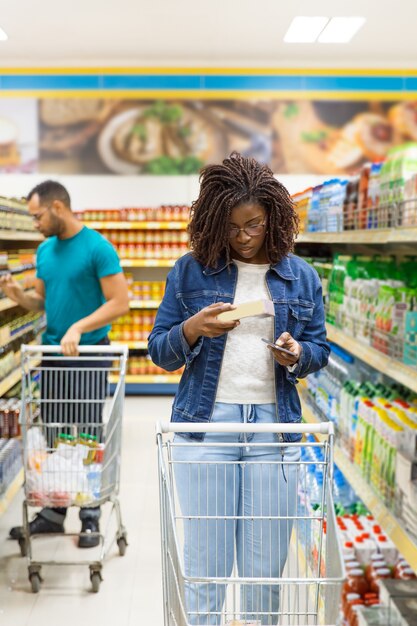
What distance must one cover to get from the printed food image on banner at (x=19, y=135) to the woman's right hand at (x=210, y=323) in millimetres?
8063

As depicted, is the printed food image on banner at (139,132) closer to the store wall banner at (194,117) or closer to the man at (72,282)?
the store wall banner at (194,117)

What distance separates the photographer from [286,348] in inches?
85.4

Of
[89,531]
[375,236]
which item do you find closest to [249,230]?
[375,236]

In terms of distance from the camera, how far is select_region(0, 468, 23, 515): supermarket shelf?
422 cm

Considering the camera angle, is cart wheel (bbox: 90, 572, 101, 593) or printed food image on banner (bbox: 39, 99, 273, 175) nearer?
cart wheel (bbox: 90, 572, 101, 593)

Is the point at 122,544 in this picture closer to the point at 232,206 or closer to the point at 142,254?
the point at 232,206

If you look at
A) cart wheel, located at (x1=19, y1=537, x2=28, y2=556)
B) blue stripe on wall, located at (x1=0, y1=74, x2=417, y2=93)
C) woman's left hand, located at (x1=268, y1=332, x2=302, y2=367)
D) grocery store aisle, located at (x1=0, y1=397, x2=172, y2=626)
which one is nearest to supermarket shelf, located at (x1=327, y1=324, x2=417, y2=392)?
woman's left hand, located at (x1=268, y1=332, x2=302, y2=367)

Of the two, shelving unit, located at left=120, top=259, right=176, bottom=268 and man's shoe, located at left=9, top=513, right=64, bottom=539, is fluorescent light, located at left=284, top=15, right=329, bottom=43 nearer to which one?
shelving unit, located at left=120, top=259, right=176, bottom=268

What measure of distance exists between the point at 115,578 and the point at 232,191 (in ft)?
8.02

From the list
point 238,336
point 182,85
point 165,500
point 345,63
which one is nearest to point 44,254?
point 238,336

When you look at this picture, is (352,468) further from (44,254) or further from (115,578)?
(44,254)

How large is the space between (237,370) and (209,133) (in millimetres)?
7912

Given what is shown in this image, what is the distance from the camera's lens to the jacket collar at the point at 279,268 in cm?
226

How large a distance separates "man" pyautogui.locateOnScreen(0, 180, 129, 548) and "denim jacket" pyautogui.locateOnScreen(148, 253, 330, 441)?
1846 millimetres
